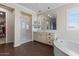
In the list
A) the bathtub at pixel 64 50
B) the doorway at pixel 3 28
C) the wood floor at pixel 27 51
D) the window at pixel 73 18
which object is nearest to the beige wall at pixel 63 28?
the window at pixel 73 18

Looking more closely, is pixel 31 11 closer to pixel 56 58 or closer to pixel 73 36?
pixel 73 36

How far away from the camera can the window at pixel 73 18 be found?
8.48 feet

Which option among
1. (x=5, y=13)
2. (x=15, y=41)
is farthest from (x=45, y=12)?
(x=15, y=41)

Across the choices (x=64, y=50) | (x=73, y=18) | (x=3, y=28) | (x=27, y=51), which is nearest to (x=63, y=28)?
(x=73, y=18)

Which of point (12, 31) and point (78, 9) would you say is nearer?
point (78, 9)

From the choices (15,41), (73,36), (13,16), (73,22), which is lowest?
(15,41)

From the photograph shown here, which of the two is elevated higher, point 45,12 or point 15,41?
point 45,12

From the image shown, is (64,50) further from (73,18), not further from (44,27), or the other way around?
(44,27)

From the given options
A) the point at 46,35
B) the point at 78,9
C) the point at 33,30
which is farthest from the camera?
the point at 46,35

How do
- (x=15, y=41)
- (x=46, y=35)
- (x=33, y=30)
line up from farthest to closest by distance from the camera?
1. (x=46, y=35)
2. (x=15, y=41)
3. (x=33, y=30)

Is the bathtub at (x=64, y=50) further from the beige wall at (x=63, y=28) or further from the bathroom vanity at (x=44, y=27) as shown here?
the bathroom vanity at (x=44, y=27)

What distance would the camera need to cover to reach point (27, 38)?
2.79m

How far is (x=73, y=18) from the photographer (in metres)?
2.71

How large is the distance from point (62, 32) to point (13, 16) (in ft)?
5.55
